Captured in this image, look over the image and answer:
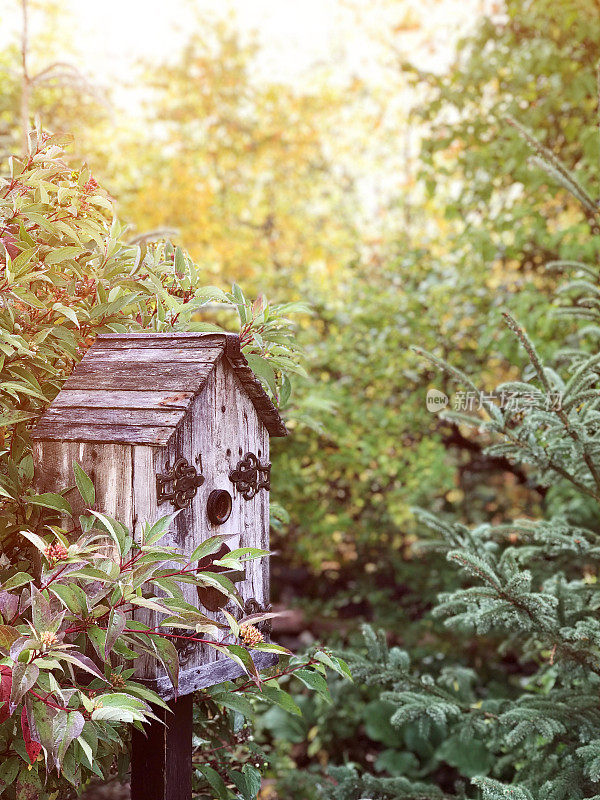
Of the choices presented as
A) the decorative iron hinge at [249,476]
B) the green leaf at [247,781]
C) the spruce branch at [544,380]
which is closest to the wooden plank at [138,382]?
the decorative iron hinge at [249,476]

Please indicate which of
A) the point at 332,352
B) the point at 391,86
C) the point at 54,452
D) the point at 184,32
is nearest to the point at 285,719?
the point at 332,352

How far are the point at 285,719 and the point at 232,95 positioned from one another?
380 inches

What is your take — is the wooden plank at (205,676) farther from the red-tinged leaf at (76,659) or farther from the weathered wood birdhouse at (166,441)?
the red-tinged leaf at (76,659)

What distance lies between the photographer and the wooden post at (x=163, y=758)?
1.77 meters

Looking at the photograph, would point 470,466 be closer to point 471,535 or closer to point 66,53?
point 471,535

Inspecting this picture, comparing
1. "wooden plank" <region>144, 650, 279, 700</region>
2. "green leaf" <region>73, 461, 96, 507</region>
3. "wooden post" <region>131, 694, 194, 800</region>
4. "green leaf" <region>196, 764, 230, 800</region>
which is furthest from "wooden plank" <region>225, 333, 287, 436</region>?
"green leaf" <region>196, 764, 230, 800</region>

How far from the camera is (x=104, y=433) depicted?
164cm

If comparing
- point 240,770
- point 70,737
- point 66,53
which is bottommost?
point 240,770

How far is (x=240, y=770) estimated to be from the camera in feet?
7.38

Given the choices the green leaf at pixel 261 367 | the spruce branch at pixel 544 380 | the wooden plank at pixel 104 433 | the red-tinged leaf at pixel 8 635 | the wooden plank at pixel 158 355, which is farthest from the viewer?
the spruce branch at pixel 544 380

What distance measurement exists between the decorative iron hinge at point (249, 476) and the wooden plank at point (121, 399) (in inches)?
12.9

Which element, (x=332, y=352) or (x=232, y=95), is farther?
(x=232, y=95)

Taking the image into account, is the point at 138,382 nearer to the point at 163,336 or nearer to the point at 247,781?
the point at 163,336

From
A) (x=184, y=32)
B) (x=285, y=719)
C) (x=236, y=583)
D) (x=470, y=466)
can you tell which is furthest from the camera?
(x=184, y=32)
